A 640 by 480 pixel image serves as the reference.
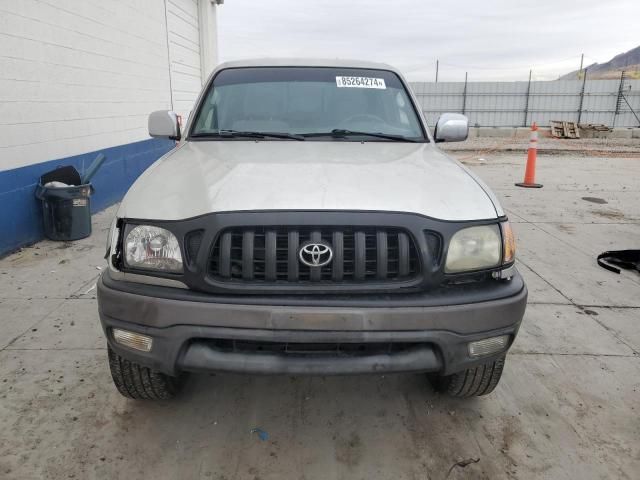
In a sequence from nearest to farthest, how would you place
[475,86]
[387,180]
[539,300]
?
[387,180] < [539,300] < [475,86]

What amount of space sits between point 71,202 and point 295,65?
10.7ft

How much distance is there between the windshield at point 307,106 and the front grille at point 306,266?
123 centimetres

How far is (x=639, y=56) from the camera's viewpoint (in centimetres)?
14325

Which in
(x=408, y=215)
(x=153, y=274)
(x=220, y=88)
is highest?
(x=220, y=88)

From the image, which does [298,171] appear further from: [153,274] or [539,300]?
[539,300]

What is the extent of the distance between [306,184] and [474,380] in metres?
1.31

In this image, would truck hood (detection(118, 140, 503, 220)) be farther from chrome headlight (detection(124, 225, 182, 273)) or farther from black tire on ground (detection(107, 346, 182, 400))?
black tire on ground (detection(107, 346, 182, 400))

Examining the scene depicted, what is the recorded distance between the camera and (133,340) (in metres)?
2.18

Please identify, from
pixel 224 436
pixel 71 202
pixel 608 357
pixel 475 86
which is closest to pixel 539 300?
pixel 608 357

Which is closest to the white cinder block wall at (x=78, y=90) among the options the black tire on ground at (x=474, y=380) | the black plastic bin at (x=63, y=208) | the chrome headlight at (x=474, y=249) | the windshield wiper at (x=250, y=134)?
the black plastic bin at (x=63, y=208)

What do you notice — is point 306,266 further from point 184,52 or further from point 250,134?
point 184,52

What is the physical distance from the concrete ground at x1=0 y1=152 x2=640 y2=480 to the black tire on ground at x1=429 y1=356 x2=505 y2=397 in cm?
13

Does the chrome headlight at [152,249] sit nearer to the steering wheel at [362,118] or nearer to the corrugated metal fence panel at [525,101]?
the steering wheel at [362,118]

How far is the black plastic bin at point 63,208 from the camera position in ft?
18.4
